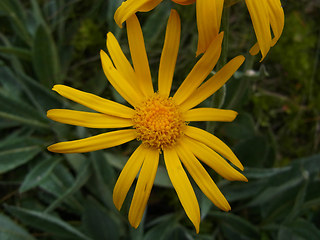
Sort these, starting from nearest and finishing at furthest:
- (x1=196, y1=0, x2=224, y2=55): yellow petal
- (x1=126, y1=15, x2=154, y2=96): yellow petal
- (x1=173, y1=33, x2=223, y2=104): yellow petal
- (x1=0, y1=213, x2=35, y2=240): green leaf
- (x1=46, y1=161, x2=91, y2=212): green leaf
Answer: (x1=196, y1=0, x2=224, y2=55): yellow petal → (x1=173, y1=33, x2=223, y2=104): yellow petal → (x1=126, y1=15, x2=154, y2=96): yellow petal → (x1=46, y1=161, x2=91, y2=212): green leaf → (x1=0, y1=213, x2=35, y2=240): green leaf

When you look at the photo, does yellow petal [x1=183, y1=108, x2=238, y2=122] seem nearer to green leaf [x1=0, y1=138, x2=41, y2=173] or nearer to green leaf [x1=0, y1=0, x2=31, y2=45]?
green leaf [x1=0, y1=138, x2=41, y2=173]

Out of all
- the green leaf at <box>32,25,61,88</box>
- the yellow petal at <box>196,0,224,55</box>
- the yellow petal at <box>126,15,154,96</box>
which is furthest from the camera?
the green leaf at <box>32,25,61,88</box>

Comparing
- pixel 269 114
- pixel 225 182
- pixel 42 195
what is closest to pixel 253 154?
pixel 225 182

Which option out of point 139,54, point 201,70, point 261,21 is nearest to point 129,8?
point 139,54

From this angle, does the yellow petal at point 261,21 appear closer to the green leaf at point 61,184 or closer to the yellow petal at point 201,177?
the yellow petal at point 201,177

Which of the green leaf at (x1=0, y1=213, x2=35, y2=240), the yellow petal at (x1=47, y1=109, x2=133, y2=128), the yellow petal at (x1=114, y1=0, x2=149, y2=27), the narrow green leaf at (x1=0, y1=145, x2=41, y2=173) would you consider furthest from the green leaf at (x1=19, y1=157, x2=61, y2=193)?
the yellow petal at (x1=114, y1=0, x2=149, y2=27)

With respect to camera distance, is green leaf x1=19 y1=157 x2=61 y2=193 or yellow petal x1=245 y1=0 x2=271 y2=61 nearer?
yellow petal x1=245 y1=0 x2=271 y2=61

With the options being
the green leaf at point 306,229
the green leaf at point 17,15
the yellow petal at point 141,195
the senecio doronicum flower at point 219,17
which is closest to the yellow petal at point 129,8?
the senecio doronicum flower at point 219,17
